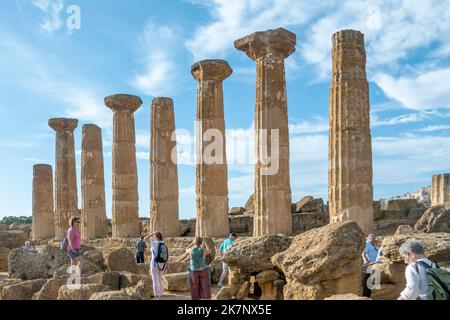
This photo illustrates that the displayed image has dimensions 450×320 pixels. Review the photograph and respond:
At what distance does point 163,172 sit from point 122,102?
17.4 feet

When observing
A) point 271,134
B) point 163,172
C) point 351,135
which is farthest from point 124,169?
point 351,135

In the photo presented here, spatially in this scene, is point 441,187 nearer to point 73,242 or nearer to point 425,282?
point 73,242

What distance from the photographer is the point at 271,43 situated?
2038cm

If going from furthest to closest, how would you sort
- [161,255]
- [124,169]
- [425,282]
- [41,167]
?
[41,167], [124,169], [161,255], [425,282]

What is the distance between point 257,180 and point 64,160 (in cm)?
1941

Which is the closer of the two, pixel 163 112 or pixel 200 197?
pixel 200 197

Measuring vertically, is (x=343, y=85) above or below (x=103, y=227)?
above

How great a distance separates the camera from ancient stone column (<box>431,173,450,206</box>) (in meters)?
28.7

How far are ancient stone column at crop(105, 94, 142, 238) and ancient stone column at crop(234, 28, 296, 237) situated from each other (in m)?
11.4

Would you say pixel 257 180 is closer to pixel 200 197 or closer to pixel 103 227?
pixel 200 197

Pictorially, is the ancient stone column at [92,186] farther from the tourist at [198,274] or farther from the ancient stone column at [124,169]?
the tourist at [198,274]

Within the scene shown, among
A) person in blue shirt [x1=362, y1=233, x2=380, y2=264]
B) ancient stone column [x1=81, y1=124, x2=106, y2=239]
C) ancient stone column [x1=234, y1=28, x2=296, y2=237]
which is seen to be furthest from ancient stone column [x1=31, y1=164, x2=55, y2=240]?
person in blue shirt [x1=362, y1=233, x2=380, y2=264]

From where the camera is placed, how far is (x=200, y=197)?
23.8m
